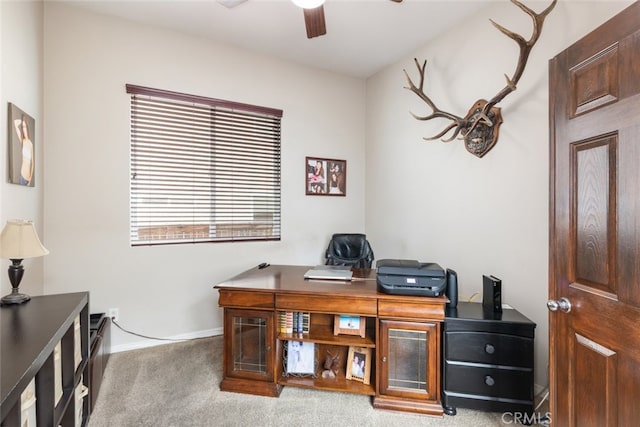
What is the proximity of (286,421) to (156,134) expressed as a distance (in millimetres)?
2559

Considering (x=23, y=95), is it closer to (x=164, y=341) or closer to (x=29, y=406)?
(x=29, y=406)

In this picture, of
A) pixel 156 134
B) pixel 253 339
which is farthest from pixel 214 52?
pixel 253 339

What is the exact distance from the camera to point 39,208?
2.25 meters

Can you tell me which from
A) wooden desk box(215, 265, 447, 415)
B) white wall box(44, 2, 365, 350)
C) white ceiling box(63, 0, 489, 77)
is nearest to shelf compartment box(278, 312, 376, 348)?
wooden desk box(215, 265, 447, 415)

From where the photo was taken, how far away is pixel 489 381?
68.7 inches

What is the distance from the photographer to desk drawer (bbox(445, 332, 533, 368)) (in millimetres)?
1716

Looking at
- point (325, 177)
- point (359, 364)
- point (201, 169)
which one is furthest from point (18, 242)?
point (325, 177)

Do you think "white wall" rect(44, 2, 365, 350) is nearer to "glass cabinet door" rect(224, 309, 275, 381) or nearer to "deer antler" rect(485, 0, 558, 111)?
"glass cabinet door" rect(224, 309, 275, 381)

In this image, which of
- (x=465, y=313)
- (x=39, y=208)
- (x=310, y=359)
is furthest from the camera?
(x=39, y=208)

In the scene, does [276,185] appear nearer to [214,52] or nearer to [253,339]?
[214,52]

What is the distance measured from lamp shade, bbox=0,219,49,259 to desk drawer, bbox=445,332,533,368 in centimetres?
230

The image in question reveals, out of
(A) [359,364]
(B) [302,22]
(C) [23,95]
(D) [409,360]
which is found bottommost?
(A) [359,364]

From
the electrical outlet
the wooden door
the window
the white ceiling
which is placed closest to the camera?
the wooden door
